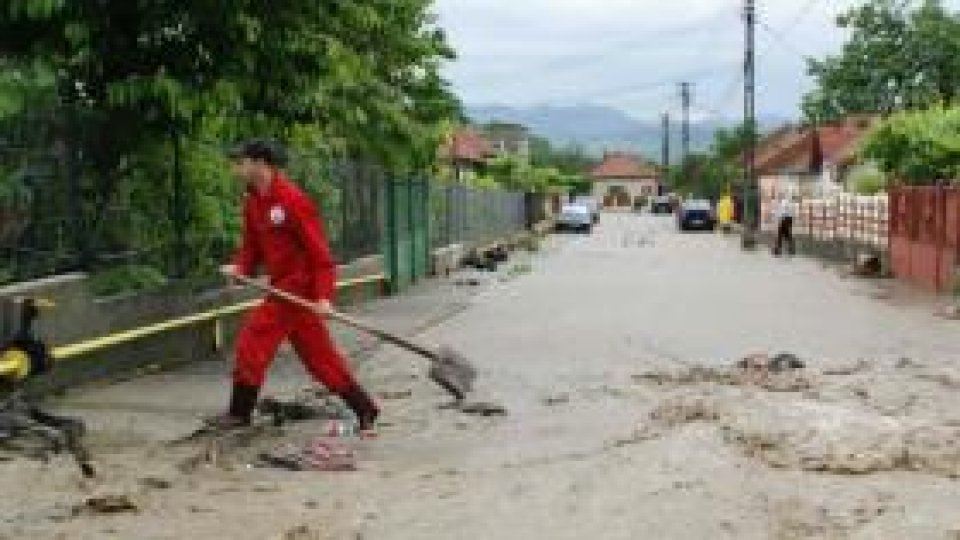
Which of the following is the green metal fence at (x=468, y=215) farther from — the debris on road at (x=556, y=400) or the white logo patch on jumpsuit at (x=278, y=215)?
the white logo patch on jumpsuit at (x=278, y=215)

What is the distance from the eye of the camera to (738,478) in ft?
31.1

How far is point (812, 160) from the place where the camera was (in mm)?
98625

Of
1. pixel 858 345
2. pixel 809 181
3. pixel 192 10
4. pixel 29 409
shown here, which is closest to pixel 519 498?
pixel 29 409

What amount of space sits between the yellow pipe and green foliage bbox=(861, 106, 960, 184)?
834 inches

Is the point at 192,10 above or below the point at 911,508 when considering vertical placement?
above

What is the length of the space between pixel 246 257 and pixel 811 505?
4.20 meters

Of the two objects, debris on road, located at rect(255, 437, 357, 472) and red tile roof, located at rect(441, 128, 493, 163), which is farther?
red tile roof, located at rect(441, 128, 493, 163)

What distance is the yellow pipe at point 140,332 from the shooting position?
1272cm

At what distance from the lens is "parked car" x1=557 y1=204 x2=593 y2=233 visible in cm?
8562

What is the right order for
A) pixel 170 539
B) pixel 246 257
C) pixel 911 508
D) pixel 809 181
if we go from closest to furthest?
1. pixel 170 539
2. pixel 911 508
3. pixel 246 257
4. pixel 809 181

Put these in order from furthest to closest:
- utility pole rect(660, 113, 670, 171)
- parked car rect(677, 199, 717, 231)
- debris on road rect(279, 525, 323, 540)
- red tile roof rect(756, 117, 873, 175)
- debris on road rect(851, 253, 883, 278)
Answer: utility pole rect(660, 113, 670, 171)
red tile roof rect(756, 117, 873, 175)
parked car rect(677, 199, 717, 231)
debris on road rect(851, 253, 883, 278)
debris on road rect(279, 525, 323, 540)

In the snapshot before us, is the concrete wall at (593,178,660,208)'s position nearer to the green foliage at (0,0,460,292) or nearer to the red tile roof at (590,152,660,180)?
the red tile roof at (590,152,660,180)

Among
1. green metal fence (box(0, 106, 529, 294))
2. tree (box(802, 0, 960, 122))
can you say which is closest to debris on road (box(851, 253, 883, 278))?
green metal fence (box(0, 106, 529, 294))

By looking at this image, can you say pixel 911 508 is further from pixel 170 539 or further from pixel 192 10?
pixel 192 10
